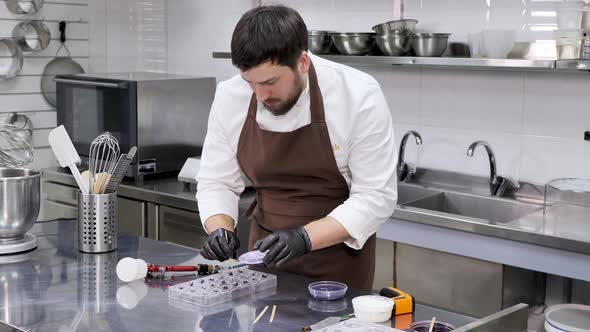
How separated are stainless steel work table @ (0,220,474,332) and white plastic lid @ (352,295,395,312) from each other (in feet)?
0.24

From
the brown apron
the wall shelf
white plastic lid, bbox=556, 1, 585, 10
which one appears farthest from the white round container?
white plastic lid, bbox=556, 1, 585, 10

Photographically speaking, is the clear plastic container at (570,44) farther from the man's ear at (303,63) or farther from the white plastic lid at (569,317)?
the man's ear at (303,63)

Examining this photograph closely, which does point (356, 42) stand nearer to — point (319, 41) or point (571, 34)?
point (319, 41)

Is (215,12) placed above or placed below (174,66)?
above

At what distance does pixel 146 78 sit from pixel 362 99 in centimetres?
234

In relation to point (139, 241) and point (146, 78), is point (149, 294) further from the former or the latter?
point (146, 78)

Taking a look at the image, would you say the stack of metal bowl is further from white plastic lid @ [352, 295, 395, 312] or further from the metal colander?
the metal colander

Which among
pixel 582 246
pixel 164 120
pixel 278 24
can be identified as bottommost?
pixel 582 246

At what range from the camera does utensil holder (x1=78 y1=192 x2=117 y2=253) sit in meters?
2.68

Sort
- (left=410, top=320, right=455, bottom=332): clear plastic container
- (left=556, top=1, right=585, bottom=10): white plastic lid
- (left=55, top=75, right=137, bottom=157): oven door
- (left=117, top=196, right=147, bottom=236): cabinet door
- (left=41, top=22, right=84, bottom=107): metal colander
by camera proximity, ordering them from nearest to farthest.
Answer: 1. (left=410, top=320, right=455, bottom=332): clear plastic container
2. (left=556, top=1, right=585, bottom=10): white plastic lid
3. (left=117, top=196, right=147, bottom=236): cabinet door
4. (left=55, top=75, right=137, bottom=157): oven door
5. (left=41, top=22, right=84, bottom=107): metal colander

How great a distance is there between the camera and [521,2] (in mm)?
3627

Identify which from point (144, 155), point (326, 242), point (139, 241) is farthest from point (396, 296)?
point (144, 155)

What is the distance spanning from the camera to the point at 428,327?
1.95 metres

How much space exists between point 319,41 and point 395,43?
0.46 metres
